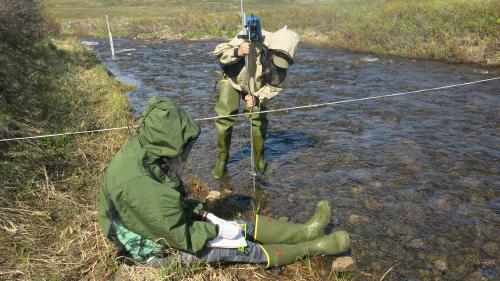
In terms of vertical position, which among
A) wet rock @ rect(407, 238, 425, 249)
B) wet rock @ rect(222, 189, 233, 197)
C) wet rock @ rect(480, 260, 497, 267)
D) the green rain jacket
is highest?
the green rain jacket

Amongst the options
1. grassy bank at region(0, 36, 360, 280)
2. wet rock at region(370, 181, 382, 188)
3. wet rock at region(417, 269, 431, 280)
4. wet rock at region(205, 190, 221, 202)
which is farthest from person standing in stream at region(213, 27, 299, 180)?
wet rock at region(417, 269, 431, 280)

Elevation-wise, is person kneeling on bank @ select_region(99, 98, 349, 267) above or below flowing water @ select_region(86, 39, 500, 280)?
above

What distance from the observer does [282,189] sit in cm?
754

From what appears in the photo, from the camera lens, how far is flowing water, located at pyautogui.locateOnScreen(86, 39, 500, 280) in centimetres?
568

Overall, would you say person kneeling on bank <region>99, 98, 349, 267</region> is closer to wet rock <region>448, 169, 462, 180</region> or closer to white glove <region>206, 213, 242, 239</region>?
white glove <region>206, 213, 242, 239</region>

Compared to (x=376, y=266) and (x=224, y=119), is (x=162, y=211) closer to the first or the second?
(x=376, y=266)

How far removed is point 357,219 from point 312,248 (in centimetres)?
158

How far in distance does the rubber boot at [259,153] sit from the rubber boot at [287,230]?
2.68 m

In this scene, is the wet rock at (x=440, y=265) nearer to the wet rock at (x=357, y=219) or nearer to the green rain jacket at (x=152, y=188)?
the wet rock at (x=357, y=219)

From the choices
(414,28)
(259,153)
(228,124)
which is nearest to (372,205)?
(259,153)

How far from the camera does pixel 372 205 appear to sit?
268 inches

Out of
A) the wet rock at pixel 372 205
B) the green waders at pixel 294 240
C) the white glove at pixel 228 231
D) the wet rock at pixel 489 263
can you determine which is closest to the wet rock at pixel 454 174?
the wet rock at pixel 372 205

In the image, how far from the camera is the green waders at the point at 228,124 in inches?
292

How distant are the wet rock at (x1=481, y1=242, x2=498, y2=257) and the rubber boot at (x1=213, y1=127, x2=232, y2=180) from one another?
4.35m
